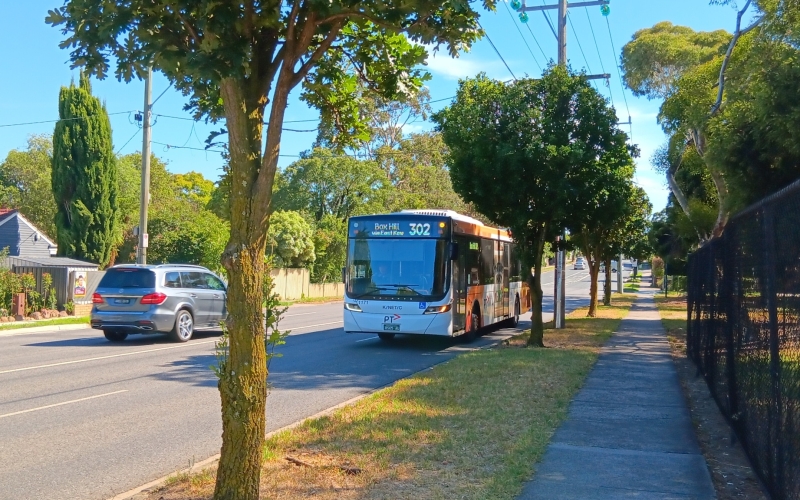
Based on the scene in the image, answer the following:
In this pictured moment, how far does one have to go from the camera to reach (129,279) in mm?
16875

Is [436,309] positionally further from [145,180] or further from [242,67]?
[145,180]

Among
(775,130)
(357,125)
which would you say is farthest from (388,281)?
(357,125)

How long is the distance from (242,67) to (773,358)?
426 centimetres

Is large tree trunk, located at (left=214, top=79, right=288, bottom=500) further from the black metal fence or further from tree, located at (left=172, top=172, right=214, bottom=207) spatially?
tree, located at (left=172, top=172, right=214, bottom=207)

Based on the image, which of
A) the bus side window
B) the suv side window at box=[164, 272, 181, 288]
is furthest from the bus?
the suv side window at box=[164, 272, 181, 288]

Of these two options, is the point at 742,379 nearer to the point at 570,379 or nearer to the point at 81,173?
the point at 570,379

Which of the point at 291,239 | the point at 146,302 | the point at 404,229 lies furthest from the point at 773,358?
the point at 291,239

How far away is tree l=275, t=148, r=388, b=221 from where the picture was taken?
49625 millimetres

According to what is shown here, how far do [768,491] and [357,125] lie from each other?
4617 mm

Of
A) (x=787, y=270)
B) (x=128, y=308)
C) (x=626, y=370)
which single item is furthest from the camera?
(x=128, y=308)

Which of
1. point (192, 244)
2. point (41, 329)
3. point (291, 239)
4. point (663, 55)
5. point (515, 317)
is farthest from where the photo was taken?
point (291, 239)

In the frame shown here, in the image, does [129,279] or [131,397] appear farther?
[129,279]

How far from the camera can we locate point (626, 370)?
12867 millimetres

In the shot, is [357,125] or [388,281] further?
[388,281]
